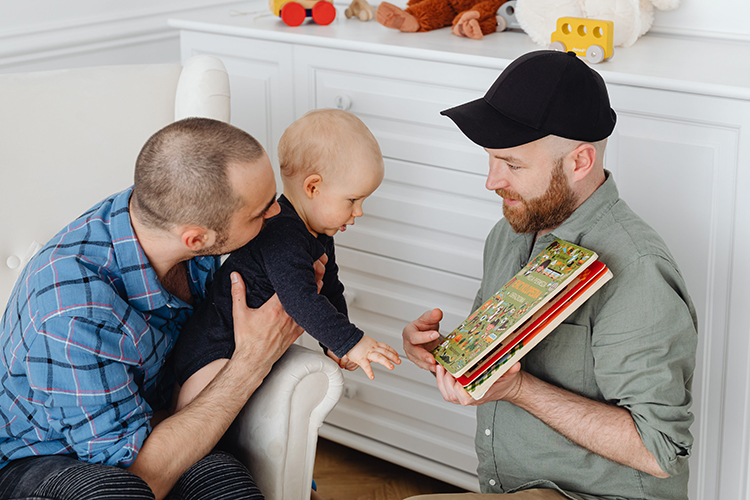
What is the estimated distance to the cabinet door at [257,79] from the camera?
1.75m

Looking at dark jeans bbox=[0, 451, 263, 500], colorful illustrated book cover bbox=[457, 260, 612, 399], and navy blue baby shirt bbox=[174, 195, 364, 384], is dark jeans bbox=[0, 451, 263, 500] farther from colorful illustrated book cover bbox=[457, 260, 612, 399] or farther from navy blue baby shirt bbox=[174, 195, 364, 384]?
colorful illustrated book cover bbox=[457, 260, 612, 399]

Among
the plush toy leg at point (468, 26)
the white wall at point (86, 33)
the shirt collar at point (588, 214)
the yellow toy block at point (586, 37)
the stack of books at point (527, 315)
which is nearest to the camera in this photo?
the stack of books at point (527, 315)

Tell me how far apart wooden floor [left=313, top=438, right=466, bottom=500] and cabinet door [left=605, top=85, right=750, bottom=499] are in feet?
2.45

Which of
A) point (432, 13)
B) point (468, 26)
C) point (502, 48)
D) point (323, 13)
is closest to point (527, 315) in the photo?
point (502, 48)

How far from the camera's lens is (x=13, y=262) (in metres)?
1.43

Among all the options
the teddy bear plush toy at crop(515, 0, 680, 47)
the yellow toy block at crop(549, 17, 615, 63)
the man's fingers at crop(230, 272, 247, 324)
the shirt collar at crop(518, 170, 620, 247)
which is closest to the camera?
the shirt collar at crop(518, 170, 620, 247)

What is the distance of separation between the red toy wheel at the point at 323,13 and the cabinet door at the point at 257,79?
13 cm

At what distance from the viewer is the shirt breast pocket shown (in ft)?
3.65

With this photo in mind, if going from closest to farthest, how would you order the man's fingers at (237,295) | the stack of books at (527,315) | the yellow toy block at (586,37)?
the stack of books at (527,315)
the man's fingers at (237,295)
the yellow toy block at (586,37)

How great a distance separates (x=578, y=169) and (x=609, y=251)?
136 mm

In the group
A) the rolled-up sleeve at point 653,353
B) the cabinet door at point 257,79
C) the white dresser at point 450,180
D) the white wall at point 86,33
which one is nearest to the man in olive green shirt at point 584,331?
the rolled-up sleeve at point 653,353

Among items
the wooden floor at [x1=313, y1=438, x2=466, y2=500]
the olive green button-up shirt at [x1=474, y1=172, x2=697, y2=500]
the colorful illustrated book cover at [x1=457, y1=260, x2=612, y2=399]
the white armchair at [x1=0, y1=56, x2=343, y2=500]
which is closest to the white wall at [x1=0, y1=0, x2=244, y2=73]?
the white armchair at [x1=0, y1=56, x2=343, y2=500]

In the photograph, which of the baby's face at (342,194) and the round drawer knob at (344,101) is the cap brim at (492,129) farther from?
the round drawer knob at (344,101)

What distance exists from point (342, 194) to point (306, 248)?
11cm
